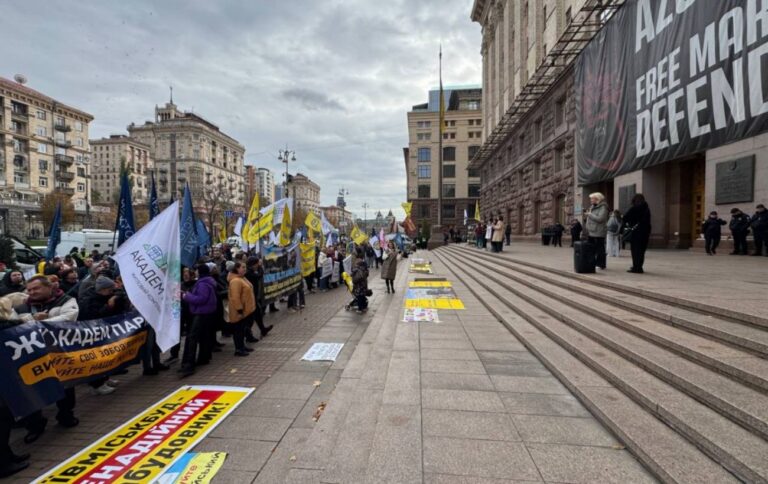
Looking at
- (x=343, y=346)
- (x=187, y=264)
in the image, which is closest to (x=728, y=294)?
(x=343, y=346)

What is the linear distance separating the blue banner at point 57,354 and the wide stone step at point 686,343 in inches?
265

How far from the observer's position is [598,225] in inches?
353

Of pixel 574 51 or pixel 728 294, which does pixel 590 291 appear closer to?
pixel 728 294

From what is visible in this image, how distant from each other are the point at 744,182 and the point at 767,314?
10.2 metres

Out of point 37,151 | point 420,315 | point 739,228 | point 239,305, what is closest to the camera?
point 239,305

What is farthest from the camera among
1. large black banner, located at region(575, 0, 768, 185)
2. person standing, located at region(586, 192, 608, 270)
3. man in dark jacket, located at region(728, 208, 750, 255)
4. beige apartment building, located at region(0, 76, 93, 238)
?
beige apartment building, located at region(0, 76, 93, 238)

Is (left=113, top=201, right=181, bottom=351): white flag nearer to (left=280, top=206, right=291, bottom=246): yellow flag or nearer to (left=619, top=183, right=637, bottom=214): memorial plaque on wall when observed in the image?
(left=280, top=206, right=291, bottom=246): yellow flag

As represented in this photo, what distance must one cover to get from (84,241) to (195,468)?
25.8 m

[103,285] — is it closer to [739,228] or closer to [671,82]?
[739,228]

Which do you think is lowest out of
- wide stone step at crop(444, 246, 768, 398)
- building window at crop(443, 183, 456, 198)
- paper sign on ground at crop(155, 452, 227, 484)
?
paper sign on ground at crop(155, 452, 227, 484)

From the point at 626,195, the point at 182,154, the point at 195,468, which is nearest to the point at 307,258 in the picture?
the point at 195,468

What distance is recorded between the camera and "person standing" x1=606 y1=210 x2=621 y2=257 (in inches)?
455

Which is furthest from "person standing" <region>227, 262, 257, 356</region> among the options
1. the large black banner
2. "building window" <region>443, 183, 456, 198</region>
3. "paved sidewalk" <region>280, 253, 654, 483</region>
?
"building window" <region>443, 183, 456, 198</region>

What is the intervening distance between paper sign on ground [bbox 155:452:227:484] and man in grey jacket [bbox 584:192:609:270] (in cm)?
887
